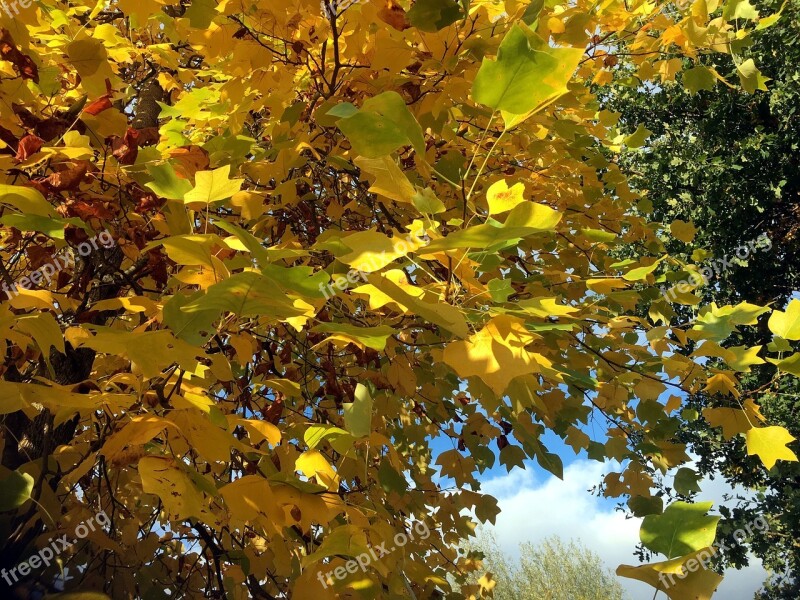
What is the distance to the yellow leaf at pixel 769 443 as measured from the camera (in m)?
1.24

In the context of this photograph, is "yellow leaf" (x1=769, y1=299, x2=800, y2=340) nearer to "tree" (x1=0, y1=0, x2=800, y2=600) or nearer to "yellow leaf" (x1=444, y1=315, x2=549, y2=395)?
"tree" (x1=0, y1=0, x2=800, y2=600)

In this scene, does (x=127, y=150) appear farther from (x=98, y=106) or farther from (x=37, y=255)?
(x=37, y=255)

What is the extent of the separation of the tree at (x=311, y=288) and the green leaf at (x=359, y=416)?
0.27 feet

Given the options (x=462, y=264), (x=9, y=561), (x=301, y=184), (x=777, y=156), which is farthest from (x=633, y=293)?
(x=777, y=156)

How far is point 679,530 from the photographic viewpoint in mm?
805

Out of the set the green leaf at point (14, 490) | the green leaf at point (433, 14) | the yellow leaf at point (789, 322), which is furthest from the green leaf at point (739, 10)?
the green leaf at point (14, 490)

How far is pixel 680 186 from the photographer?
24.8 ft

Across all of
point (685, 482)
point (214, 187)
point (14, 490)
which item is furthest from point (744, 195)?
point (14, 490)

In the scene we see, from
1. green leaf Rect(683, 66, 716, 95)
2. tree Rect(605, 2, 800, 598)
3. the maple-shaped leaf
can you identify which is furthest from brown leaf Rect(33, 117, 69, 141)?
tree Rect(605, 2, 800, 598)

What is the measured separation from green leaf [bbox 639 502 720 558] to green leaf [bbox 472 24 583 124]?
2.00 feet

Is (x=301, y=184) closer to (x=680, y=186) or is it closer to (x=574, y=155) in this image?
(x=574, y=155)

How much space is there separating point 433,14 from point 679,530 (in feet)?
3.18

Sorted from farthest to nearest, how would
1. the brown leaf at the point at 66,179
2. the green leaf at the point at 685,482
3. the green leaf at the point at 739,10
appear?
the green leaf at the point at 685,482, the green leaf at the point at 739,10, the brown leaf at the point at 66,179

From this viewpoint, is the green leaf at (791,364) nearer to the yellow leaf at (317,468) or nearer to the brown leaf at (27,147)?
the yellow leaf at (317,468)
